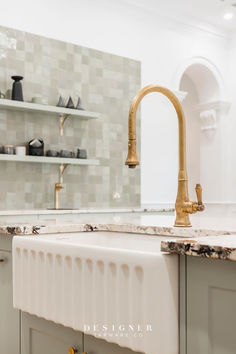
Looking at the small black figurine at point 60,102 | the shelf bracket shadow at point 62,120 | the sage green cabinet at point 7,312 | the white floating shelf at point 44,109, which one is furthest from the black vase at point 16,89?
the sage green cabinet at point 7,312

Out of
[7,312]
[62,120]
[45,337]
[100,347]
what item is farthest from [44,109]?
[100,347]

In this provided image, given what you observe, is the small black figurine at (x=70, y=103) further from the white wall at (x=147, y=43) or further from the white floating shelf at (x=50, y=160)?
the white wall at (x=147, y=43)

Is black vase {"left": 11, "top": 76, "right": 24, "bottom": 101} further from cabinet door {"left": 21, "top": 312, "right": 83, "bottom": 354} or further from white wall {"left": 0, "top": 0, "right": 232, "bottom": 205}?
cabinet door {"left": 21, "top": 312, "right": 83, "bottom": 354}

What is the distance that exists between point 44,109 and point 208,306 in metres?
3.38

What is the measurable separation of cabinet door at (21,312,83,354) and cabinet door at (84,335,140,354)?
4cm

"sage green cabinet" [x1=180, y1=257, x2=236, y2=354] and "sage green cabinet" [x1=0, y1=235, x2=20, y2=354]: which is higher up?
"sage green cabinet" [x1=180, y1=257, x2=236, y2=354]

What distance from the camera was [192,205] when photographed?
1.68 meters

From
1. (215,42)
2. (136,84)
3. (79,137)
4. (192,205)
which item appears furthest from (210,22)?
(192,205)

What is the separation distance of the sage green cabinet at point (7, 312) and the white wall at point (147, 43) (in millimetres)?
3009

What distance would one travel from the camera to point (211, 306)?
1062 millimetres

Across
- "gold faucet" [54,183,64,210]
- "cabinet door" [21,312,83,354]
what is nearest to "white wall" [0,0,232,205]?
"gold faucet" [54,183,64,210]

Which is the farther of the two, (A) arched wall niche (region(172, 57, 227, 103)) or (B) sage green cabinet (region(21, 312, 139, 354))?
(A) arched wall niche (region(172, 57, 227, 103))

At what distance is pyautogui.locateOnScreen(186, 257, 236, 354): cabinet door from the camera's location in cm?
102

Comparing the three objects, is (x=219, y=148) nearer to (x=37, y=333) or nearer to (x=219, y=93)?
(x=219, y=93)
